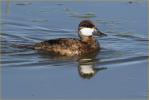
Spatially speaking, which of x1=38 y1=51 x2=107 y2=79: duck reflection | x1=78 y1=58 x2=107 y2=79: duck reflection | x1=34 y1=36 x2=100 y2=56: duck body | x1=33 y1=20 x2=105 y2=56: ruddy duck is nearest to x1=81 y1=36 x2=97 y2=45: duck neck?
x1=33 y1=20 x2=105 y2=56: ruddy duck

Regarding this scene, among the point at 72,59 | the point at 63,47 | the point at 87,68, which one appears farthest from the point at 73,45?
the point at 87,68

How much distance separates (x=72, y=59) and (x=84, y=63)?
0.43 metres

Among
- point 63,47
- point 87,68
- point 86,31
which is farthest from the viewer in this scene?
point 86,31

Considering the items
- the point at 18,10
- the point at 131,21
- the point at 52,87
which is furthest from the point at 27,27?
the point at 52,87

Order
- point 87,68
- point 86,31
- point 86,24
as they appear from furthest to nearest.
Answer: point 86,31 → point 86,24 → point 87,68

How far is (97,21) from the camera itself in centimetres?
1722

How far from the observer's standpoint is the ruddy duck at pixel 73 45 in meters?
14.8

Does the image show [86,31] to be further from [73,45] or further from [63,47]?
[63,47]

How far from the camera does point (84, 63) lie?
13969 millimetres

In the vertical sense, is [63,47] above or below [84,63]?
above

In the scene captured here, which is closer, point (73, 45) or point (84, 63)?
point (84, 63)

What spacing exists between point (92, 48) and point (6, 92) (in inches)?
167

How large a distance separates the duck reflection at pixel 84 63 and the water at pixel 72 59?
0.02 m

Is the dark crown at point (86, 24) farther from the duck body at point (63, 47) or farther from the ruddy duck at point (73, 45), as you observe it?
the duck body at point (63, 47)
